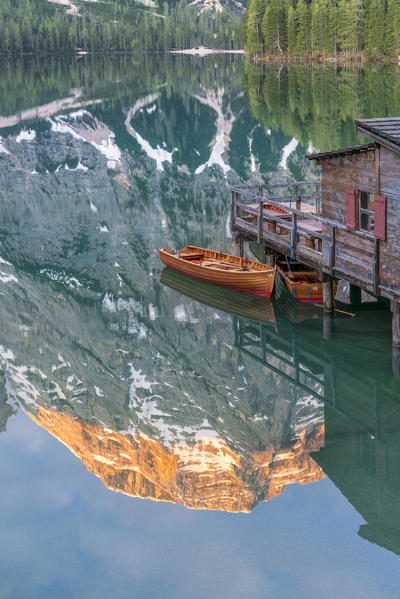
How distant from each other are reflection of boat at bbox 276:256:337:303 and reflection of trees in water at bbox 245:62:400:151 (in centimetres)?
3409

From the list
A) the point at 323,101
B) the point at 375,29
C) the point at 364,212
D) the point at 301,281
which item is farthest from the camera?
the point at 375,29

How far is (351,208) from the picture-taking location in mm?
25141

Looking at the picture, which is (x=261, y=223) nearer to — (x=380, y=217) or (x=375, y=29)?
(x=380, y=217)

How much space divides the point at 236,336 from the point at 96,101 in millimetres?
98163

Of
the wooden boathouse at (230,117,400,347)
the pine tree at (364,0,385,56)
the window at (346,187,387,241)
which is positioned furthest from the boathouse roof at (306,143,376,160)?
the pine tree at (364,0,385,56)

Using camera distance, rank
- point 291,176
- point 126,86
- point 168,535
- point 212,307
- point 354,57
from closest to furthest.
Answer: point 168,535 → point 212,307 → point 291,176 → point 126,86 → point 354,57

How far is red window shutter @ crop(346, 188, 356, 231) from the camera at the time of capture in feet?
82.1

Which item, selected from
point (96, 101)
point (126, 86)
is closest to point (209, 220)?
point (96, 101)

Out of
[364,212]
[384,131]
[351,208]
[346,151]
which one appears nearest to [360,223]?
[364,212]

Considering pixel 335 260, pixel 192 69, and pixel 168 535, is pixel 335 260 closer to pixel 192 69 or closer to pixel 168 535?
pixel 168 535

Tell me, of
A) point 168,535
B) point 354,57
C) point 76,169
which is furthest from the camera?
point 354,57

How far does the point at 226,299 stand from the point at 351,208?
26.1 ft

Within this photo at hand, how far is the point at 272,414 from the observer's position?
22.9m

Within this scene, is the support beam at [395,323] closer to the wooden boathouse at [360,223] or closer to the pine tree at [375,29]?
the wooden boathouse at [360,223]
